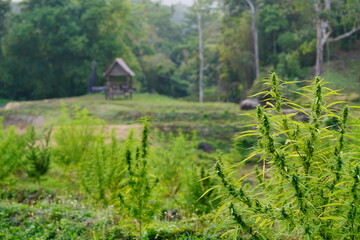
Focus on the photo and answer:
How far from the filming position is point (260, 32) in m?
26.9

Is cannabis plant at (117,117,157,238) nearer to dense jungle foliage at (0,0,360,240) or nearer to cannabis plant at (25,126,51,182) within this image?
dense jungle foliage at (0,0,360,240)

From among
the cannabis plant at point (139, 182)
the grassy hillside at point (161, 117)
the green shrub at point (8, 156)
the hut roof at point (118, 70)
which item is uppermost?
the hut roof at point (118, 70)

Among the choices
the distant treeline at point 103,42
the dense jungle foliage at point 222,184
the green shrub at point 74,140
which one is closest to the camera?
the dense jungle foliage at point 222,184

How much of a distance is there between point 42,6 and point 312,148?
30760 millimetres

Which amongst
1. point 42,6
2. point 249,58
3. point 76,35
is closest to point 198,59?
point 249,58

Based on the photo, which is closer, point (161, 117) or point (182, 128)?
point (182, 128)

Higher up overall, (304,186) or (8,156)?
(304,186)

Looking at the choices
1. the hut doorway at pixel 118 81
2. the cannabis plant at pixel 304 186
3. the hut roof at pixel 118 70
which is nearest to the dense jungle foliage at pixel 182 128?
the cannabis plant at pixel 304 186

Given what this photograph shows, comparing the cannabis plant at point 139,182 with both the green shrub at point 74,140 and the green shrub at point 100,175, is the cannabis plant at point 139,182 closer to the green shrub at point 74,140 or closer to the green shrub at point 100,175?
the green shrub at point 100,175

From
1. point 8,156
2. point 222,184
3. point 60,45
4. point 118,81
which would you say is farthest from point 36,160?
point 60,45

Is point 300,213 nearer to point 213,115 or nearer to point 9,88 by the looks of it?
point 213,115

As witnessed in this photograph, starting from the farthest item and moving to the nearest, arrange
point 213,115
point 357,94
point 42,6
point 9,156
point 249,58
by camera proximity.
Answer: point 42,6, point 249,58, point 213,115, point 357,94, point 9,156

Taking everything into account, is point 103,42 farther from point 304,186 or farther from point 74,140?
point 304,186

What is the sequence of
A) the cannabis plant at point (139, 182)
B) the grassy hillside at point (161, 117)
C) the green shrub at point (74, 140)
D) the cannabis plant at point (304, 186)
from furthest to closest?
the grassy hillside at point (161, 117)
the green shrub at point (74, 140)
the cannabis plant at point (139, 182)
the cannabis plant at point (304, 186)
